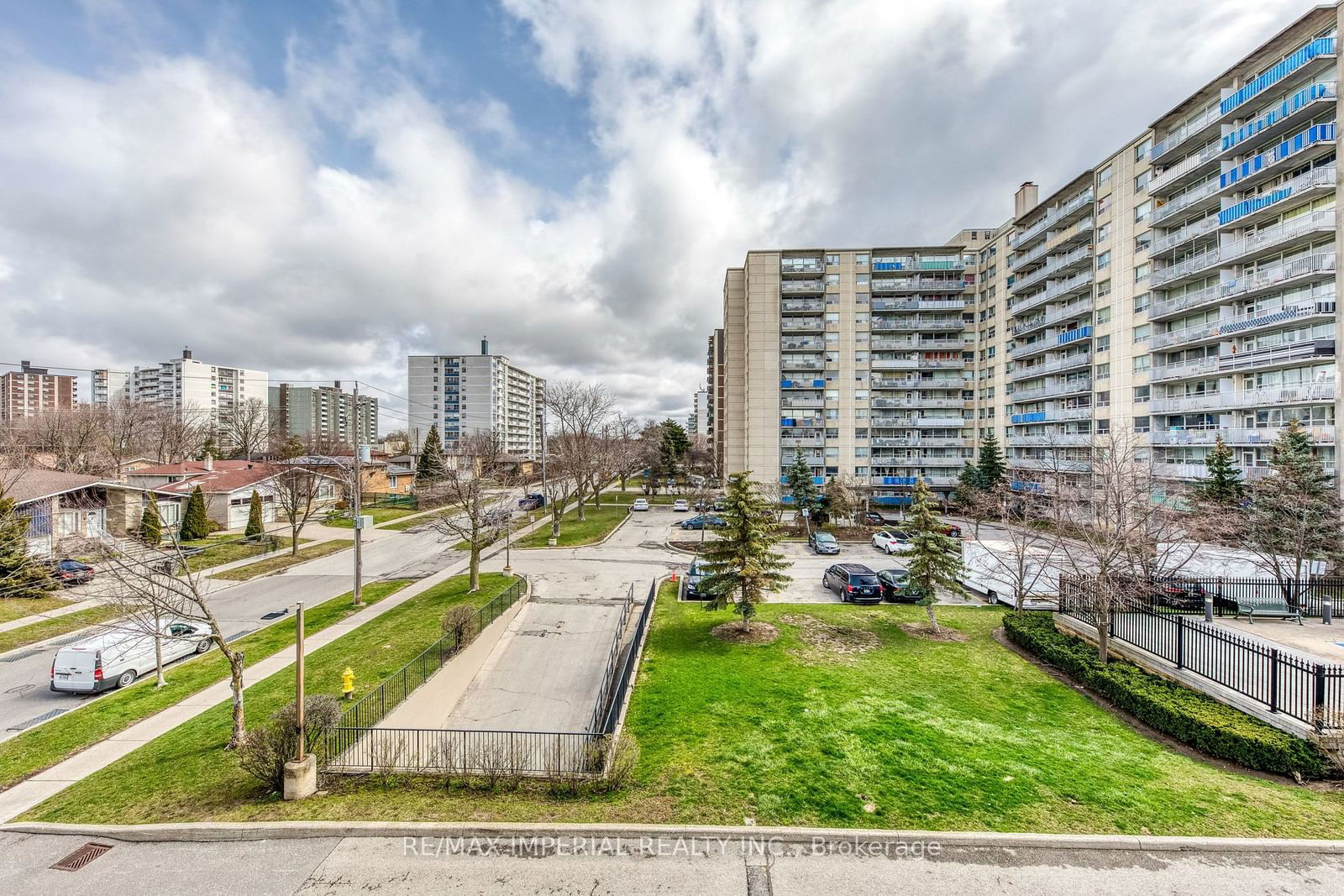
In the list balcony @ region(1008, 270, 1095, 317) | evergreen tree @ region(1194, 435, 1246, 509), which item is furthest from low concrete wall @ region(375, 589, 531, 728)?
balcony @ region(1008, 270, 1095, 317)

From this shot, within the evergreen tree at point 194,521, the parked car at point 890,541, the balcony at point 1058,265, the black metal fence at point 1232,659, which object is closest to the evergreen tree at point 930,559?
the black metal fence at point 1232,659

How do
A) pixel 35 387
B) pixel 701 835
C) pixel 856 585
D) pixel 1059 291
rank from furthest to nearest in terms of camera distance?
pixel 35 387 → pixel 1059 291 → pixel 856 585 → pixel 701 835

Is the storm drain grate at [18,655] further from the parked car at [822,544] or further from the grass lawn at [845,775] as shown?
the parked car at [822,544]

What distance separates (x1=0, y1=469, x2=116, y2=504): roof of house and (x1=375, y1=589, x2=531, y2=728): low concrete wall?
2478cm

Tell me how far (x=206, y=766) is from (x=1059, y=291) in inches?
2168

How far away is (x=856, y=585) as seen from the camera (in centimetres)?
2086

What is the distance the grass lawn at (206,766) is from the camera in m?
8.37

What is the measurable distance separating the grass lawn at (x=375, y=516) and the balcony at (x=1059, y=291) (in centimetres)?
5916

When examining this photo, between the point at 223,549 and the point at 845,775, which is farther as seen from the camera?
the point at 223,549

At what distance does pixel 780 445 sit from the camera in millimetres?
53844

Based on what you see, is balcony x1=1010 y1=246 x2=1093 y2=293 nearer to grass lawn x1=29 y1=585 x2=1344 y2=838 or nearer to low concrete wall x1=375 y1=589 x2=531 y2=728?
grass lawn x1=29 y1=585 x2=1344 y2=838

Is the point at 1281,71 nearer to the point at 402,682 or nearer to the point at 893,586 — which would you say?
the point at 893,586

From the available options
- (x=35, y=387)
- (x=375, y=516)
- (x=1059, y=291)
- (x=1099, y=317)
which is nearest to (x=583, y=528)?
(x=375, y=516)

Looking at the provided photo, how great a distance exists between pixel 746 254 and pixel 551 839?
5558cm
